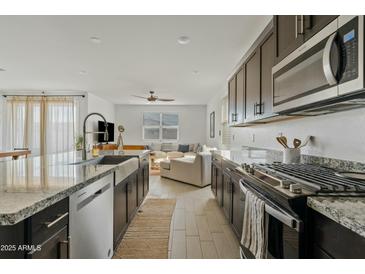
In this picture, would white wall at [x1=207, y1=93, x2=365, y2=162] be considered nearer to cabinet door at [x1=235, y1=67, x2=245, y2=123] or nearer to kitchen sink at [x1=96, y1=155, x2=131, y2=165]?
cabinet door at [x1=235, y1=67, x2=245, y2=123]

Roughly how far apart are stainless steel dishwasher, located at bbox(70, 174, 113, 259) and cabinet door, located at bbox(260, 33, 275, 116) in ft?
5.12

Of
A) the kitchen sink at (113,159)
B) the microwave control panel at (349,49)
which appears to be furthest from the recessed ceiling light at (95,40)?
the microwave control panel at (349,49)

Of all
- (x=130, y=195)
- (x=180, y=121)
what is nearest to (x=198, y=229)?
(x=130, y=195)

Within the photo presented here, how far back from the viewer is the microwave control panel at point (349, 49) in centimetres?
87

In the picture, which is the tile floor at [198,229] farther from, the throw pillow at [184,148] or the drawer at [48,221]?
the throw pillow at [184,148]

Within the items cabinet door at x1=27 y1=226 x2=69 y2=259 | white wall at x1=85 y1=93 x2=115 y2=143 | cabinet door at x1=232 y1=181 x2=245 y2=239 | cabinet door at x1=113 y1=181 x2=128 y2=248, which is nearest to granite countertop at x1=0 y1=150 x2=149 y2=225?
cabinet door at x1=27 y1=226 x2=69 y2=259

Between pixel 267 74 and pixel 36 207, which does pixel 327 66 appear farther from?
pixel 36 207

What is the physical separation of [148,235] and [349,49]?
2.41 m

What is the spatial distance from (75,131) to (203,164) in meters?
4.36

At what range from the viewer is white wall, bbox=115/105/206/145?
29.6 ft

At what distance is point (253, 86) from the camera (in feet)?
7.83
